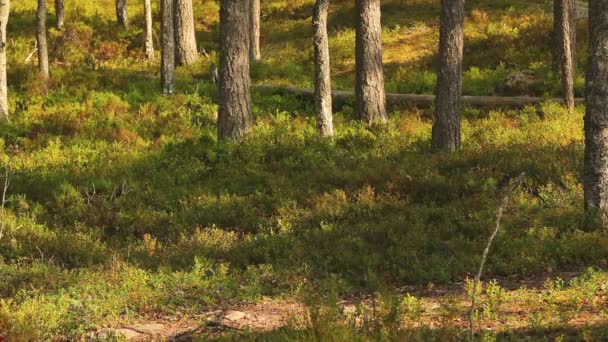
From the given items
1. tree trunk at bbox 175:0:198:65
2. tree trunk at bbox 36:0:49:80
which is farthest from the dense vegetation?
tree trunk at bbox 175:0:198:65

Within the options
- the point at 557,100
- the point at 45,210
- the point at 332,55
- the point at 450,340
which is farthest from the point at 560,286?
the point at 332,55

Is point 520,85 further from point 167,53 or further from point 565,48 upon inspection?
point 167,53

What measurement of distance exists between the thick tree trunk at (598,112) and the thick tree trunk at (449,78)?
5.11m

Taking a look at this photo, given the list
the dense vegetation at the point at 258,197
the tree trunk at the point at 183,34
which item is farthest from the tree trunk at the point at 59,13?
the dense vegetation at the point at 258,197

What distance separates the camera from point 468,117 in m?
18.8

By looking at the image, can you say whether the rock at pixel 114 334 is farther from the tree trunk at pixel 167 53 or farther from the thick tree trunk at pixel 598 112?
the tree trunk at pixel 167 53

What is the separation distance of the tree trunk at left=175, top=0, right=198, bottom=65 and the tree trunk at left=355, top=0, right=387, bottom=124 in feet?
33.2

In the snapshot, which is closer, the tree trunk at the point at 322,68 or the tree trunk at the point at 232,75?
the tree trunk at the point at 232,75

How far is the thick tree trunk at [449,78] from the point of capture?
50.0ft

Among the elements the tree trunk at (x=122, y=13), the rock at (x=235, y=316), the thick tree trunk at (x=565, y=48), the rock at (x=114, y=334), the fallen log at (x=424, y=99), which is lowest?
the rock at (x=235, y=316)

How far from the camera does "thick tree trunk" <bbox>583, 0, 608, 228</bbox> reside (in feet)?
32.9

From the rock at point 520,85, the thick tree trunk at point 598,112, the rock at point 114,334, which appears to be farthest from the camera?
the rock at point 520,85

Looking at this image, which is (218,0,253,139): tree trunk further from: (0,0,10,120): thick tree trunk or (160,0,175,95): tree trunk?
(0,0,10,120): thick tree trunk

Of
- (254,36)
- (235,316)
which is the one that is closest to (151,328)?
(235,316)
